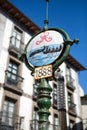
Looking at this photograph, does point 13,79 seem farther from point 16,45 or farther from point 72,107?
point 72,107

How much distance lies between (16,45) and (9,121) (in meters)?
5.94

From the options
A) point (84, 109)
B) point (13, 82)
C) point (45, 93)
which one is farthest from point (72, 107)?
point (45, 93)

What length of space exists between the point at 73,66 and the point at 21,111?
37.8 feet

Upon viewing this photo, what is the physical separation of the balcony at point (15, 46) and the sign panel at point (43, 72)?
11838 mm

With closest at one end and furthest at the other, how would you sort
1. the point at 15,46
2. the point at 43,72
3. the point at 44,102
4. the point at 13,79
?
the point at 44,102
the point at 43,72
the point at 13,79
the point at 15,46

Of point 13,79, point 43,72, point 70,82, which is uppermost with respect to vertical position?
point 70,82

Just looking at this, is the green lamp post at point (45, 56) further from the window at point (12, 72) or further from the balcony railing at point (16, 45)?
the balcony railing at point (16, 45)

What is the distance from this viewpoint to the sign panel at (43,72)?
3843mm

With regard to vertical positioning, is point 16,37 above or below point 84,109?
above

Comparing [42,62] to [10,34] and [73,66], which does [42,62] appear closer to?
[10,34]

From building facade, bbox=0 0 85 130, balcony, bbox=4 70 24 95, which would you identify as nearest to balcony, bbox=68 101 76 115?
building facade, bbox=0 0 85 130

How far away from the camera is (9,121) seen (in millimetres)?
14086

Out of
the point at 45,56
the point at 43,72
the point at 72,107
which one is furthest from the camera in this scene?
the point at 72,107

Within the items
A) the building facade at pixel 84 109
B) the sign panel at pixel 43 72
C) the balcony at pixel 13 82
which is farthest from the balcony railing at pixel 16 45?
the sign panel at pixel 43 72
